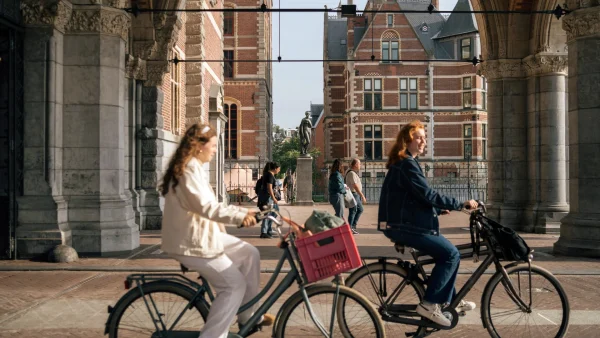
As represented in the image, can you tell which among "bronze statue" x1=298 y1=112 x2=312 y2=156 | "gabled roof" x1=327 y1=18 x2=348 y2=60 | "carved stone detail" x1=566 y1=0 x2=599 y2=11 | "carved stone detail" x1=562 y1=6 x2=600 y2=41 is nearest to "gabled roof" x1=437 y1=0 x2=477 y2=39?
"gabled roof" x1=327 y1=18 x2=348 y2=60

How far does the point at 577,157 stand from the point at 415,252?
6602 mm

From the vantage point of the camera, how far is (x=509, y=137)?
14711 mm

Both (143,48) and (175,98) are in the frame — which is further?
(175,98)

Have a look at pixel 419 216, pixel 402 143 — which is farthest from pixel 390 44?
pixel 419 216

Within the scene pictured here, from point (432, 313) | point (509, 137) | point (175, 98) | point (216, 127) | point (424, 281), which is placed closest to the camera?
point (432, 313)

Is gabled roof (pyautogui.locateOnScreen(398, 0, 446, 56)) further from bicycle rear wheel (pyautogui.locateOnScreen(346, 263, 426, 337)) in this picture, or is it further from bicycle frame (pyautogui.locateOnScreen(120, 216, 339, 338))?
→ bicycle frame (pyautogui.locateOnScreen(120, 216, 339, 338))

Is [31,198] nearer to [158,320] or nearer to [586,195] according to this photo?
[158,320]

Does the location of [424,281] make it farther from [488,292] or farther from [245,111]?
[245,111]

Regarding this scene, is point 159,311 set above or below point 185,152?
below

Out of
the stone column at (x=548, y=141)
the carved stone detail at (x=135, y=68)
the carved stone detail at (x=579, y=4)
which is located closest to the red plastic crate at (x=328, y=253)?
the carved stone detail at (x=579, y=4)

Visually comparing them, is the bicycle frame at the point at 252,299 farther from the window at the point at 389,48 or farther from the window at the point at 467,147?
the window at the point at 389,48

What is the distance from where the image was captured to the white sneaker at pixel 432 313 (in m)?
4.40

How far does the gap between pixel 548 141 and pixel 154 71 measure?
29.0 feet

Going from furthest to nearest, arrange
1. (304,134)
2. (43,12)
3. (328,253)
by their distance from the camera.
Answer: (304,134)
(43,12)
(328,253)
